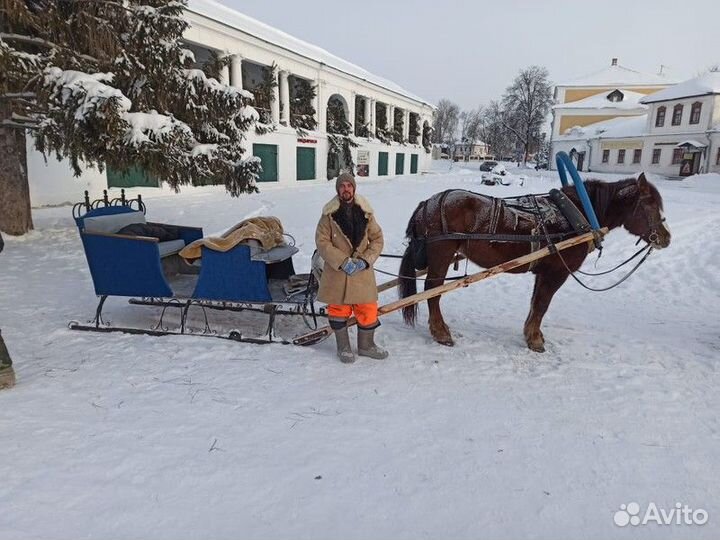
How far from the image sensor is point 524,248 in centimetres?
455

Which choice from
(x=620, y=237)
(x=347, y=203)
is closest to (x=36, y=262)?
(x=347, y=203)

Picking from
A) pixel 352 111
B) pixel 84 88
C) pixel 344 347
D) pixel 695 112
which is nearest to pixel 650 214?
pixel 344 347

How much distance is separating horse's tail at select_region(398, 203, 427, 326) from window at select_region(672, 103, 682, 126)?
4319 centimetres

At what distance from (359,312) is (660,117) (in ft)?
149

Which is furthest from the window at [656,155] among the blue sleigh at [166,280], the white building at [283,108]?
the blue sleigh at [166,280]

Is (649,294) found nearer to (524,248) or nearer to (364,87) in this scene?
(524,248)

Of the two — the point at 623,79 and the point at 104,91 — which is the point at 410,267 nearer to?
the point at 104,91

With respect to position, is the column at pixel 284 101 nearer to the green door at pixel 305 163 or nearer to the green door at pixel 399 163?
the green door at pixel 305 163

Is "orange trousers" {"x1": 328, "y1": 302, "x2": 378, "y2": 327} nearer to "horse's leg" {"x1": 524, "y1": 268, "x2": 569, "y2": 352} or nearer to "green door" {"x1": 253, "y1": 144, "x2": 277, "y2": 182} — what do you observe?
"horse's leg" {"x1": 524, "y1": 268, "x2": 569, "y2": 352}

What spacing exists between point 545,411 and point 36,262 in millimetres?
7944

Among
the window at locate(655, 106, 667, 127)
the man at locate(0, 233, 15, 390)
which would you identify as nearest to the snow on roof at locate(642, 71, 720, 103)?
the window at locate(655, 106, 667, 127)

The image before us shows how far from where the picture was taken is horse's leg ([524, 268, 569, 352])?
447cm

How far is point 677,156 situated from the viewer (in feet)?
125
